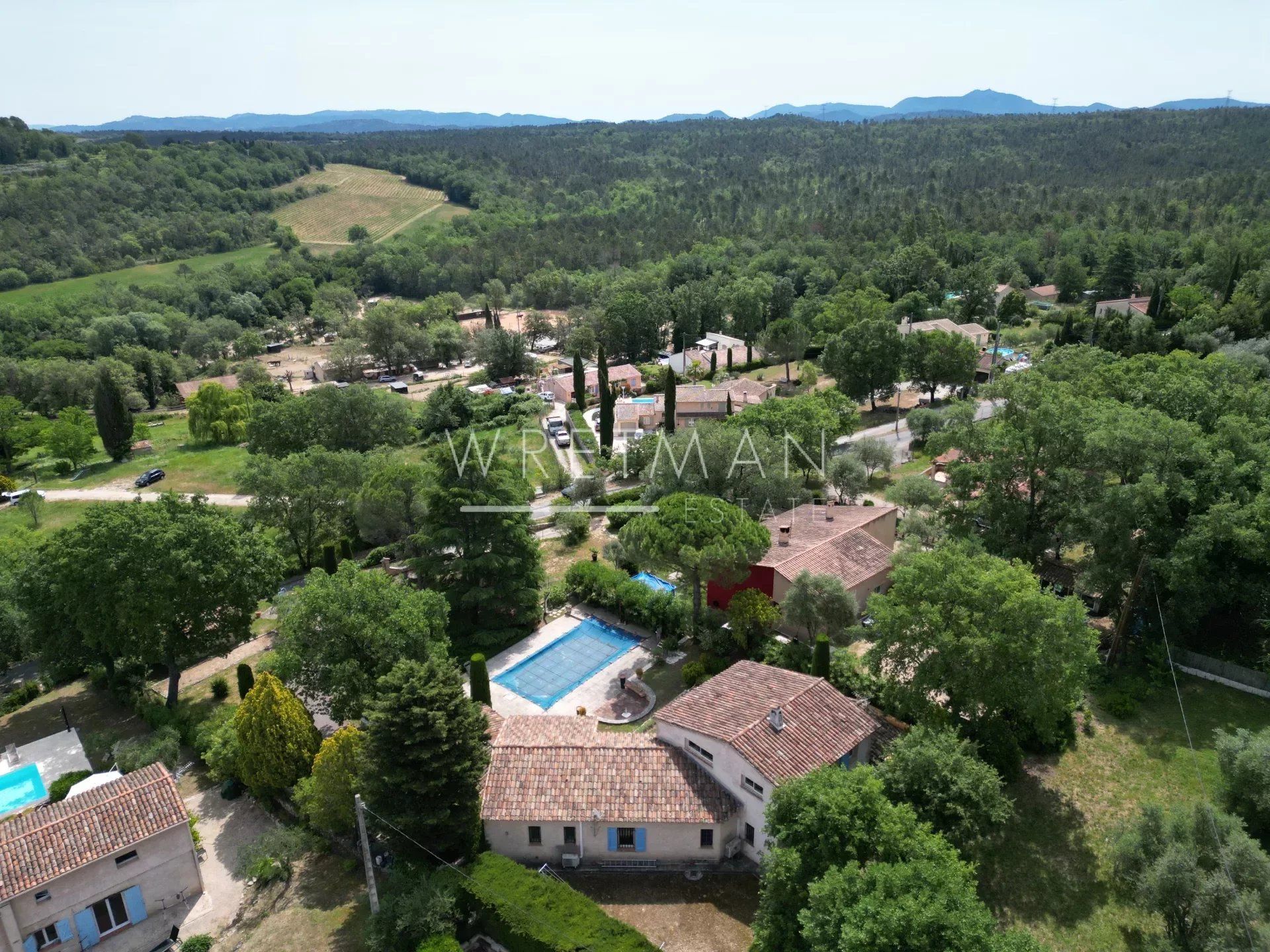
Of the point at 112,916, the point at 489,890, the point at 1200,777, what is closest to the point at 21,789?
the point at 112,916

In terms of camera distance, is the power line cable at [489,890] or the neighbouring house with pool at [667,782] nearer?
the power line cable at [489,890]

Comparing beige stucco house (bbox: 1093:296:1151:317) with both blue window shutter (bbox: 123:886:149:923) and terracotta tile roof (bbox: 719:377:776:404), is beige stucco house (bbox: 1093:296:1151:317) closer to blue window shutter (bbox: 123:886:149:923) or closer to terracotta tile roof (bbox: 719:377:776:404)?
terracotta tile roof (bbox: 719:377:776:404)

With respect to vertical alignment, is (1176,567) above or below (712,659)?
above

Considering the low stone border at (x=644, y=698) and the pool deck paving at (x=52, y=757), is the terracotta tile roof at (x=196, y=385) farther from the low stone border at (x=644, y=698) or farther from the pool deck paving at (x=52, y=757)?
the low stone border at (x=644, y=698)

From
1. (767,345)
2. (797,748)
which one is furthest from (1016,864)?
(767,345)

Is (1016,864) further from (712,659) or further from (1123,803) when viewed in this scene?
(712,659)

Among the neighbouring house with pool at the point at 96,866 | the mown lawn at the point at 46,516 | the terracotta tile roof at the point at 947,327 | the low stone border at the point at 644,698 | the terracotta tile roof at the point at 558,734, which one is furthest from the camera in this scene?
the terracotta tile roof at the point at 947,327

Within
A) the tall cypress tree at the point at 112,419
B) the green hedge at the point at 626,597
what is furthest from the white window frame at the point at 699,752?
the tall cypress tree at the point at 112,419
